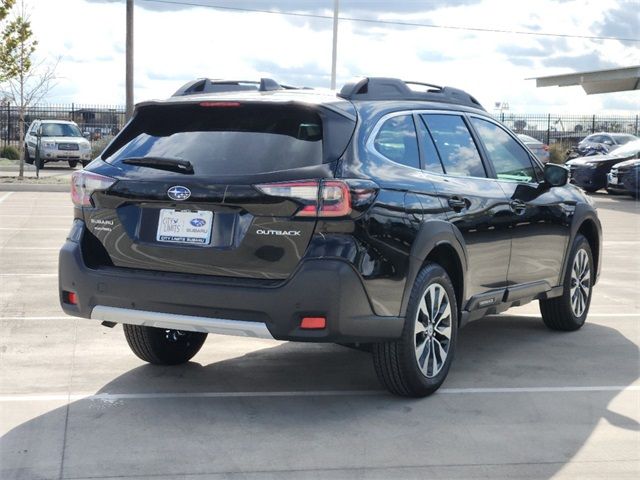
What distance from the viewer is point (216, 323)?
5.46 m

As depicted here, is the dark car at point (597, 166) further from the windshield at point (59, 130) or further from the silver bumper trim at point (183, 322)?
the silver bumper trim at point (183, 322)

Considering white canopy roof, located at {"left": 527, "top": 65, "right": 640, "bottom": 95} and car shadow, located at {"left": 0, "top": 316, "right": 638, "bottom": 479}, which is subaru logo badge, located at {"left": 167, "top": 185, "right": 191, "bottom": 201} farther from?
white canopy roof, located at {"left": 527, "top": 65, "right": 640, "bottom": 95}

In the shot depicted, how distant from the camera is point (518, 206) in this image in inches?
283

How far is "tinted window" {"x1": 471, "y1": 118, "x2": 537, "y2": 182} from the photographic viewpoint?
7.19 meters

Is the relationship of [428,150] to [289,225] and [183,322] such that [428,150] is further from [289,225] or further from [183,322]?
[183,322]

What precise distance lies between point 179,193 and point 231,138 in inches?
16.9

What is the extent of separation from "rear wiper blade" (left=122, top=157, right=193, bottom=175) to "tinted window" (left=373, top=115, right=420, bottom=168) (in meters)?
1.05

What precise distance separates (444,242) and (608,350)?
2175mm

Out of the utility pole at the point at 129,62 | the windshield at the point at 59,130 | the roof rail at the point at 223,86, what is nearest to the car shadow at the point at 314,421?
the roof rail at the point at 223,86

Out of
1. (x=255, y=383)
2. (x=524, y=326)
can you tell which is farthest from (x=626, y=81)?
(x=255, y=383)

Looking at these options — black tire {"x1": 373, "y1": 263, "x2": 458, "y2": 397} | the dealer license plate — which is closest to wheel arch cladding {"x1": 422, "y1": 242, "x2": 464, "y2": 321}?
black tire {"x1": 373, "y1": 263, "x2": 458, "y2": 397}

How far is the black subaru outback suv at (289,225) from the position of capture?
5.37 m

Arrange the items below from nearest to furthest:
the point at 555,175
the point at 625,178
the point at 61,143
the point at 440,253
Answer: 1. the point at 440,253
2. the point at 555,175
3. the point at 625,178
4. the point at 61,143

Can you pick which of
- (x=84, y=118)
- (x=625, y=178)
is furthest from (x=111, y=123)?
(x=625, y=178)
